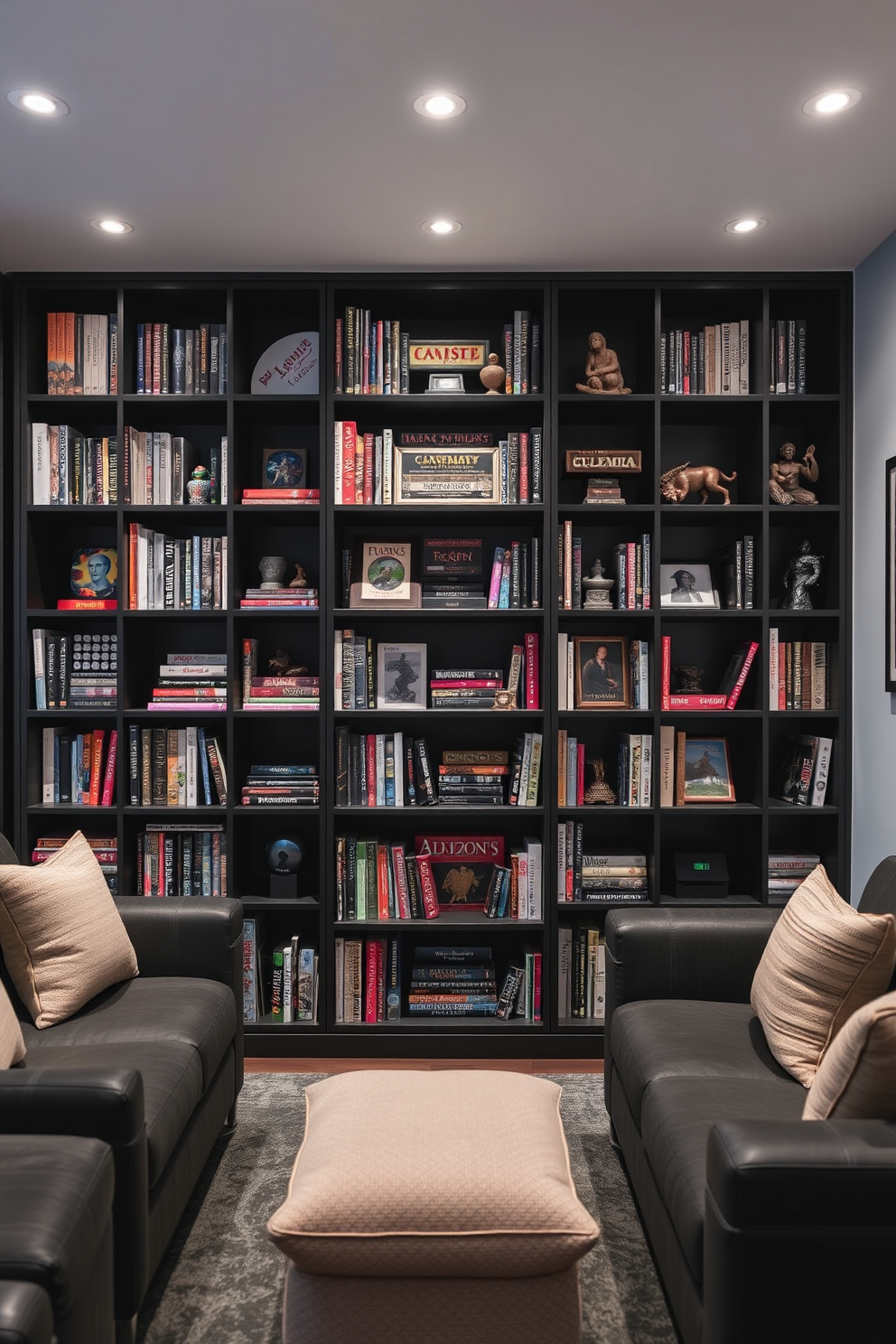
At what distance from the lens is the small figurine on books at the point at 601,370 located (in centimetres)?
322

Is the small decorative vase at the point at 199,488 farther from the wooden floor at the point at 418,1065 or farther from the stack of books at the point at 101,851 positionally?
the wooden floor at the point at 418,1065

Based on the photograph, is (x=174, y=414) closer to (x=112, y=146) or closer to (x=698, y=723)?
(x=112, y=146)

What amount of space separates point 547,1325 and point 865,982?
921mm

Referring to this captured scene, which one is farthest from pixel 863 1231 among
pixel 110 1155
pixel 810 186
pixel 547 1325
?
pixel 810 186

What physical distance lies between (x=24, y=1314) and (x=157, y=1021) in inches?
42.2

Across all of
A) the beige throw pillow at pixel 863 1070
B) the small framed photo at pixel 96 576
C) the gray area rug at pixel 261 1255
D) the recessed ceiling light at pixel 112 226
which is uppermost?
the recessed ceiling light at pixel 112 226

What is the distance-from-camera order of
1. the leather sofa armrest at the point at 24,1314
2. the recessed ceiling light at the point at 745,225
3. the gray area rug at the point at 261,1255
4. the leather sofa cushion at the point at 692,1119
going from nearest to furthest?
the leather sofa armrest at the point at 24,1314, the leather sofa cushion at the point at 692,1119, the gray area rug at the point at 261,1255, the recessed ceiling light at the point at 745,225

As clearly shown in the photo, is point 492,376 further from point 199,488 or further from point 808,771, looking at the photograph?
point 808,771

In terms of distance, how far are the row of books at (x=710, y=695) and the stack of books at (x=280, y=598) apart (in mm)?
1285

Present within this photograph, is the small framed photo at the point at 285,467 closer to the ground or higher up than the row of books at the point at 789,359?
closer to the ground

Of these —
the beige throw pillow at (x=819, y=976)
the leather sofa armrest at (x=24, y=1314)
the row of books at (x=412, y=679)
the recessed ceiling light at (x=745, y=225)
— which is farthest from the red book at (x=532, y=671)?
A: the leather sofa armrest at (x=24, y=1314)

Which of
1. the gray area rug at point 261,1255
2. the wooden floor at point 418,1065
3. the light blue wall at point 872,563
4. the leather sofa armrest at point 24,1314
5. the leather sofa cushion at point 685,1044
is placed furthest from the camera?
the wooden floor at point 418,1065

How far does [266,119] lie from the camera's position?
2.24 m

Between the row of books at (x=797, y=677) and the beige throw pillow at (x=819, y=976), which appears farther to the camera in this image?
the row of books at (x=797, y=677)
